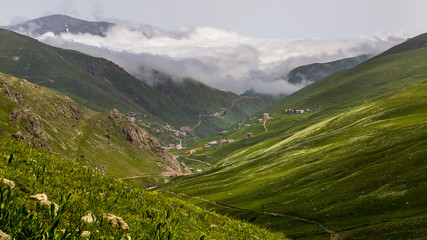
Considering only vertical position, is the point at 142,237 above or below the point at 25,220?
below

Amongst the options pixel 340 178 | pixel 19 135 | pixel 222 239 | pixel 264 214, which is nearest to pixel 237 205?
pixel 264 214

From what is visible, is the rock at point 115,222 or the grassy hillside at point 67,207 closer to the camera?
the grassy hillside at point 67,207

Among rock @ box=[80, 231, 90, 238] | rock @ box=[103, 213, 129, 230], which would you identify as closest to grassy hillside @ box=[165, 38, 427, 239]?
rock @ box=[103, 213, 129, 230]

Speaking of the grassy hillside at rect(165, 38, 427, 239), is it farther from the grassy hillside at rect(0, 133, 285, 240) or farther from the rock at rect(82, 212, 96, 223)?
the rock at rect(82, 212, 96, 223)

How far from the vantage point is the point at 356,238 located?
5075cm

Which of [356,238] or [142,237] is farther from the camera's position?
[356,238]

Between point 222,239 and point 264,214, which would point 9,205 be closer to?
point 222,239

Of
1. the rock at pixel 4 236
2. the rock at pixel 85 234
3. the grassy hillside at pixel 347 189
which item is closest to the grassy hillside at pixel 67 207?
the rock at pixel 85 234

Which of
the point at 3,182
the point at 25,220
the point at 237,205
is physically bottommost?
the point at 237,205

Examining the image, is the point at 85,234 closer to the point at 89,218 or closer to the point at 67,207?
the point at 89,218

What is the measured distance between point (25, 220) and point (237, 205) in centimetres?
9560

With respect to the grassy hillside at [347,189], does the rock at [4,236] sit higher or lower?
higher

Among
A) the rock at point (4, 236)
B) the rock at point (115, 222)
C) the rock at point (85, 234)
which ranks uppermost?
the rock at point (4, 236)

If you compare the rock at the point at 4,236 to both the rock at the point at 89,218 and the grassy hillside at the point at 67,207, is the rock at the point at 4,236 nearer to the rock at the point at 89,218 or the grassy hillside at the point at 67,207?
the grassy hillside at the point at 67,207
